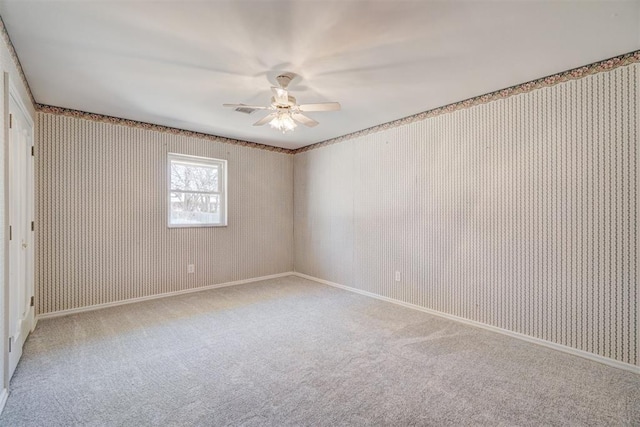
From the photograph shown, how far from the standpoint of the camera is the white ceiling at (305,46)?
182 centimetres

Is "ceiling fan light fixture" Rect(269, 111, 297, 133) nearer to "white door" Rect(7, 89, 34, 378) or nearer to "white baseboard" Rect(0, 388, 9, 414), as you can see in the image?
"white door" Rect(7, 89, 34, 378)

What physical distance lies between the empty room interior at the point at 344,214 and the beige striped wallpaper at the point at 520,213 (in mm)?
18

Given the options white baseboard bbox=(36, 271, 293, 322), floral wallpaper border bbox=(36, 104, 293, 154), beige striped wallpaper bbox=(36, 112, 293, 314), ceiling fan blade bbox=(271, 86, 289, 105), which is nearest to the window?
beige striped wallpaper bbox=(36, 112, 293, 314)

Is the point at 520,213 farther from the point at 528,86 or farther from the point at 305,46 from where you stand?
the point at 305,46

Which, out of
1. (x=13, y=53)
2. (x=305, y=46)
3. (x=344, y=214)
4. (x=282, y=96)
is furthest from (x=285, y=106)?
(x=344, y=214)

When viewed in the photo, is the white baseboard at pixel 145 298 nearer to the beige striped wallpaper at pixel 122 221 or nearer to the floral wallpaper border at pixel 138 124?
the beige striped wallpaper at pixel 122 221

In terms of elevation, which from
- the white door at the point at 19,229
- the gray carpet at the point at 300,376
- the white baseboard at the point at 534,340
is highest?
the white door at the point at 19,229

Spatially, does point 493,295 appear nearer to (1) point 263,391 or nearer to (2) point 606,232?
(2) point 606,232

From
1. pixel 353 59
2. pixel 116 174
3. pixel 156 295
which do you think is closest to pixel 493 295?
pixel 353 59

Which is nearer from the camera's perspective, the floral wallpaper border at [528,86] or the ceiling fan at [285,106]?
the floral wallpaper border at [528,86]

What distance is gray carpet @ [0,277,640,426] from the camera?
1779 mm

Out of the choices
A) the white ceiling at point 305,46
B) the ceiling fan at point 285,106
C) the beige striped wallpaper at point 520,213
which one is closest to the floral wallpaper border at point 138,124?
the white ceiling at point 305,46

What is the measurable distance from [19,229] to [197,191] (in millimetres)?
2162

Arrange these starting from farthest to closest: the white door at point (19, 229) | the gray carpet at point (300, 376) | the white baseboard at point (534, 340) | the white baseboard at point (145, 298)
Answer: the white baseboard at point (145, 298) < the white baseboard at point (534, 340) < the white door at point (19, 229) < the gray carpet at point (300, 376)
